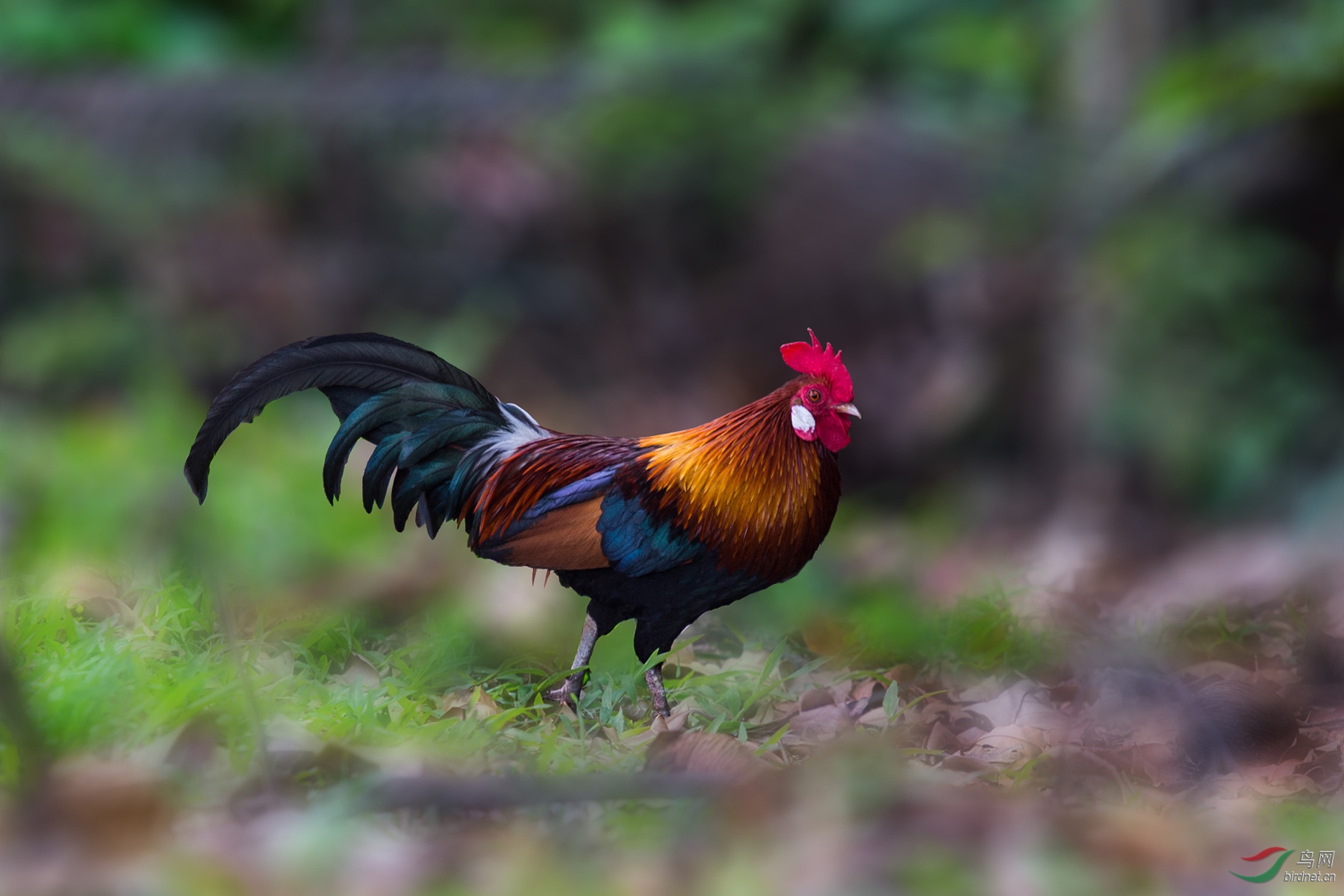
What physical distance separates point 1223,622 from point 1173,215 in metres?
2.88

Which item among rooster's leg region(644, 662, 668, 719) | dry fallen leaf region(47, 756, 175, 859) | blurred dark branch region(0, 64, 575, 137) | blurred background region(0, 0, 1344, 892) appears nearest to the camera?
dry fallen leaf region(47, 756, 175, 859)

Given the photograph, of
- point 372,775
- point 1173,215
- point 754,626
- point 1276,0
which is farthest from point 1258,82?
→ point 372,775

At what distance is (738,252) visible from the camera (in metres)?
7.29

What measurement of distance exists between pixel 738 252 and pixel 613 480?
5059mm

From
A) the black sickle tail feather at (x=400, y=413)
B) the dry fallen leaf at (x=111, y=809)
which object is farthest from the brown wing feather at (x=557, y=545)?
the dry fallen leaf at (x=111, y=809)

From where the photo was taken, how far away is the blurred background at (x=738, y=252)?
5.39 m

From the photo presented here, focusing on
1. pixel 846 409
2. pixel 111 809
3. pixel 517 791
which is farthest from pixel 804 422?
pixel 111 809

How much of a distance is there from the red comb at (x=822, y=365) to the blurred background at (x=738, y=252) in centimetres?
177

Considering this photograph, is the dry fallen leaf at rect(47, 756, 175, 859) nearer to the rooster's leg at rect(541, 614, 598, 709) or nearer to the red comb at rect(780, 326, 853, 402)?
the rooster's leg at rect(541, 614, 598, 709)

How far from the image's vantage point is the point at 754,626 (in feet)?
11.3

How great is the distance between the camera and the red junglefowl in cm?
→ 233

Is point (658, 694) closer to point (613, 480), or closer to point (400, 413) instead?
point (613, 480)

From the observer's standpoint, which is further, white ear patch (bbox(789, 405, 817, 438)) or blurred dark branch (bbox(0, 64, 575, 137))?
blurred dark branch (bbox(0, 64, 575, 137))

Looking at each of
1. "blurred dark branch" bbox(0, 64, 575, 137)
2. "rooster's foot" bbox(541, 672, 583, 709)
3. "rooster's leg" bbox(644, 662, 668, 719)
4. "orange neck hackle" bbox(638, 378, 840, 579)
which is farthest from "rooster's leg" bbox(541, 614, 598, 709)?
"blurred dark branch" bbox(0, 64, 575, 137)
